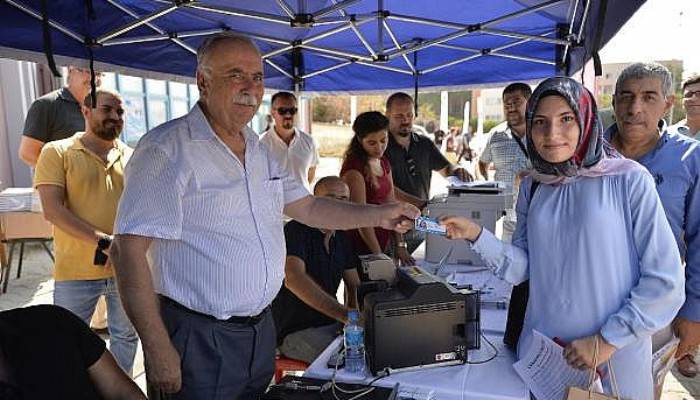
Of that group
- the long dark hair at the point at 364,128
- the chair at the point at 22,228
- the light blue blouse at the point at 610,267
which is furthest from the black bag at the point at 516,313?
the chair at the point at 22,228

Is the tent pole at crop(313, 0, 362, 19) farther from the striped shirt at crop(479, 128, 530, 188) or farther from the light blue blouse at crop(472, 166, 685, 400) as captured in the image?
the striped shirt at crop(479, 128, 530, 188)

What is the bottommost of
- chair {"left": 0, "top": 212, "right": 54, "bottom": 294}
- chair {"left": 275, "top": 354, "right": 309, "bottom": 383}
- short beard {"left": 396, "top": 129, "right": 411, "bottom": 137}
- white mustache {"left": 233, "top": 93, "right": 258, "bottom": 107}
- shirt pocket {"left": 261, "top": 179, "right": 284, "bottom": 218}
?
chair {"left": 275, "top": 354, "right": 309, "bottom": 383}

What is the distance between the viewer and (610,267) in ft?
4.82

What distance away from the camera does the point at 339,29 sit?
327 cm

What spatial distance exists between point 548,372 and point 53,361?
1500 mm

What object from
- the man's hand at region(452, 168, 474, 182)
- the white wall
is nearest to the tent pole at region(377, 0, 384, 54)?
the man's hand at region(452, 168, 474, 182)

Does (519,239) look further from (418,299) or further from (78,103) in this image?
(78,103)

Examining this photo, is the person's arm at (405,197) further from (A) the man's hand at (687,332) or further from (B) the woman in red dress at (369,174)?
(A) the man's hand at (687,332)

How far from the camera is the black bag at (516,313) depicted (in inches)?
69.7

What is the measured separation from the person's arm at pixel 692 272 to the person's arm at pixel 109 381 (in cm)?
212

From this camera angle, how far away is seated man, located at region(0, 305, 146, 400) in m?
1.29

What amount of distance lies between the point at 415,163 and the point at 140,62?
91.1 inches

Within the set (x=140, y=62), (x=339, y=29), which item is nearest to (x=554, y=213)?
(x=339, y=29)

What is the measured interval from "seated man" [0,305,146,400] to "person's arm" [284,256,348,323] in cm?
97
